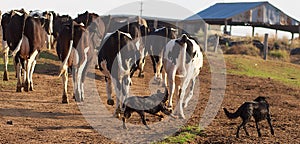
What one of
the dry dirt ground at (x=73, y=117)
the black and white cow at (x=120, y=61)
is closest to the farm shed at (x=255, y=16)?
the dry dirt ground at (x=73, y=117)

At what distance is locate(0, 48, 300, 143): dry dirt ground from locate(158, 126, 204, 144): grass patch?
12cm

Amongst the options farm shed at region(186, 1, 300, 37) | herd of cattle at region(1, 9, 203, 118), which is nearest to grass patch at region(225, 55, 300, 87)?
herd of cattle at region(1, 9, 203, 118)

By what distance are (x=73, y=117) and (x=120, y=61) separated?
1.41 m

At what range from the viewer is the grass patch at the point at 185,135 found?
26.2ft

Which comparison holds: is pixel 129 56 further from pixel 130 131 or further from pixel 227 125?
pixel 227 125

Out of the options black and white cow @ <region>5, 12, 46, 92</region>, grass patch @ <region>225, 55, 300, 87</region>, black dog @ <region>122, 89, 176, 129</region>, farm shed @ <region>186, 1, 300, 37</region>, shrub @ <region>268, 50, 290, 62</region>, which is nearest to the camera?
black dog @ <region>122, 89, 176, 129</region>

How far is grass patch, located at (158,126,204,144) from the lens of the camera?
314 inches

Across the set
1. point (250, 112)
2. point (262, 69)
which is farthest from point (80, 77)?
point (262, 69)

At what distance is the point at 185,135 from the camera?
27.6 ft

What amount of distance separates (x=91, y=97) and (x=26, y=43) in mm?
1998

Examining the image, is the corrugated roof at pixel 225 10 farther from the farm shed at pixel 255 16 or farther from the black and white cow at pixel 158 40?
the black and white cow at pixel 158 40

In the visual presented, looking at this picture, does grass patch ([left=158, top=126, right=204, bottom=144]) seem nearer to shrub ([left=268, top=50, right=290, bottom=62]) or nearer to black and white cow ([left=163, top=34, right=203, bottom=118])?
black and white cow ([left=163, top=34, right=203, bottom=118])

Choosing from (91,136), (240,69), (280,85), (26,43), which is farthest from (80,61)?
(240,69)

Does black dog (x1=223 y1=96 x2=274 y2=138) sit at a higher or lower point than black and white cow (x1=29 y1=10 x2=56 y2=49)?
lower
